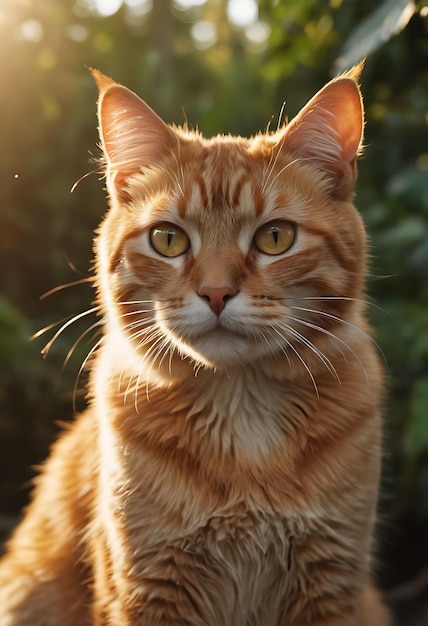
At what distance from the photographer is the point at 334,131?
6.64ft

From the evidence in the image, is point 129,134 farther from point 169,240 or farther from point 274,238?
point 274,238

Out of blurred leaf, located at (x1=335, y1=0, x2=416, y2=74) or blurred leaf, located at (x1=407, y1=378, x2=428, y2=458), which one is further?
blurred leaf, located at (x1=407, y1=378, x2=428, y2=458)

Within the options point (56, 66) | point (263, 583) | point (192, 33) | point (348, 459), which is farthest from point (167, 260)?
point (192, 33)

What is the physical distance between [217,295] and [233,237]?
197mm

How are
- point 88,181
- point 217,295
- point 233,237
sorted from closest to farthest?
point 217,295 → point 233,237 → point 88,181

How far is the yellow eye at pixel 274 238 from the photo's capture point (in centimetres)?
195

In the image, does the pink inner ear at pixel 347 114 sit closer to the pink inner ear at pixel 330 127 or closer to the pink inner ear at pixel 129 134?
the pink inner ear at pixel 330 127

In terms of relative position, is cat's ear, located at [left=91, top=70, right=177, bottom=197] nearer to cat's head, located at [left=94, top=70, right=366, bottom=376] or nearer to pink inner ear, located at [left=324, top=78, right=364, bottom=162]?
cat's head, located at [left=94, top=70, right=366, bottom=376]

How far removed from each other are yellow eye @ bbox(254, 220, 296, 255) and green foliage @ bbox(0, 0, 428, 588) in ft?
3.73

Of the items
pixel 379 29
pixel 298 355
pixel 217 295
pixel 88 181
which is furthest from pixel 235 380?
pixel 88 181

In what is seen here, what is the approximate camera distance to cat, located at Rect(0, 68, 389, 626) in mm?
1916

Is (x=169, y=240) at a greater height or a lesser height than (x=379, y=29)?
lesser

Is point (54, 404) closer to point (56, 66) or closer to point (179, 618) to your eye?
point (56, 66)

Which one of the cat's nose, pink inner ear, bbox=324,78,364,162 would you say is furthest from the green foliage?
the cat's nose
